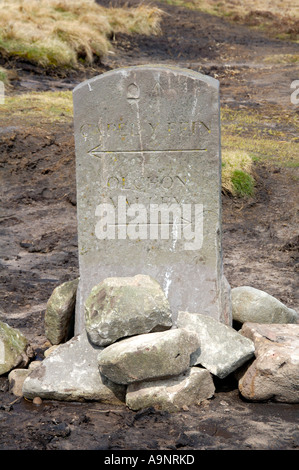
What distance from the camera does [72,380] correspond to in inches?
208

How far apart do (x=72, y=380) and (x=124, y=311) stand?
0.67 metres

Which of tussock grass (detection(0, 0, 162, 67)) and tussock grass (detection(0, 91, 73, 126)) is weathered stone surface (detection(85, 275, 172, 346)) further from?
tussock grass (detection(0, 0, 162, 67))

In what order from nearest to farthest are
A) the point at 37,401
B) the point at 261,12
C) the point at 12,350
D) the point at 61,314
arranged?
the point at 37,401 → the point at 12,350 → the point at 61,314 → the point at 261,12

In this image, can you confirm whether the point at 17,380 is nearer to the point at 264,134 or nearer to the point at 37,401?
the point at 37,401

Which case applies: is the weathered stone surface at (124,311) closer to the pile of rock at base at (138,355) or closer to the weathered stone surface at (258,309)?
the pile of rock at base at (138,355)

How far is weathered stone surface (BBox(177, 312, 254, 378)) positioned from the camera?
5137 millimetres

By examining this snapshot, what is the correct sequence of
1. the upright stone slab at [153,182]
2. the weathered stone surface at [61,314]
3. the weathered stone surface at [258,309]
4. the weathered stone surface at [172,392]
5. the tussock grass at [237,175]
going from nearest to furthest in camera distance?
the weathered stone surface at [172,392] < the upright stone slab at [153,182] < the weathered stone surface at [61,314] < the weathered stone surface at [258,309] < the tussock grass at [237,175]

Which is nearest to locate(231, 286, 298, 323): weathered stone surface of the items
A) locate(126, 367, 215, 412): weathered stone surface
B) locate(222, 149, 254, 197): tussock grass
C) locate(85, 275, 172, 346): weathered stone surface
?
locate(85, 275, 172, 346): weathered stone surface

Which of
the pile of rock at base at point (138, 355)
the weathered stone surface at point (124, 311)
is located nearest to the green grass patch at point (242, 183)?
the pile of rock at base at point (138, 355)

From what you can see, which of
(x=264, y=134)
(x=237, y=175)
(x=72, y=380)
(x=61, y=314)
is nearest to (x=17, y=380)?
(x=72, y=380)

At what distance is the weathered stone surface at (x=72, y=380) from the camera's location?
518 cm

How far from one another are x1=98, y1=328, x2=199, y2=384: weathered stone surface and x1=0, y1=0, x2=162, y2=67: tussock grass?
1392cm

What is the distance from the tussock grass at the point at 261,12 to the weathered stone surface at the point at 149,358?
24738 mm
